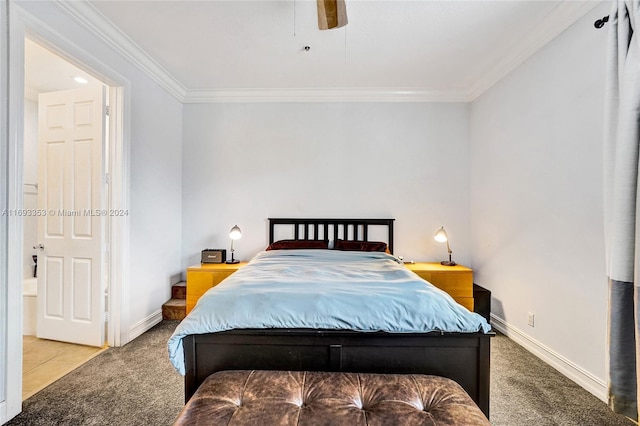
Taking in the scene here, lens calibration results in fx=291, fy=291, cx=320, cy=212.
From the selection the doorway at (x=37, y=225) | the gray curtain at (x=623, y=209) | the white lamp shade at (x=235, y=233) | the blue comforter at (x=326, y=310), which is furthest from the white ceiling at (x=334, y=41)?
the blue comforter at (x=326, y=310)

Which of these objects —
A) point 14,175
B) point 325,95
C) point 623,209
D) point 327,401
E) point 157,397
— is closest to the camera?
point 327,401

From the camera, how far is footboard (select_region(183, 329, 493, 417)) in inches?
57.1

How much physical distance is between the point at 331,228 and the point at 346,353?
2.23 meters

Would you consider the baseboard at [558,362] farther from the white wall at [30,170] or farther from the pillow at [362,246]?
the white wall at [30,170]

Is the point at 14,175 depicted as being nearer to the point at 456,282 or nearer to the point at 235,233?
the point at 235,233

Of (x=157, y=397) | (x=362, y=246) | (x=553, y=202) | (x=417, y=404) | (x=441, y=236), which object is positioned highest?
(x=553, y=202)

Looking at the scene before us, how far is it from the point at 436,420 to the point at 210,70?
3438 mm

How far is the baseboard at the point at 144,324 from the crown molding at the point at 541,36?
14.2 feet

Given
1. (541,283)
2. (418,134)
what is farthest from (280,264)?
(418,134)

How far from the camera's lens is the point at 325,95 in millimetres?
3580

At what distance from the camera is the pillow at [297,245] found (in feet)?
10.8

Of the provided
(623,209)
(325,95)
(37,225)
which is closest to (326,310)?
(623,209)

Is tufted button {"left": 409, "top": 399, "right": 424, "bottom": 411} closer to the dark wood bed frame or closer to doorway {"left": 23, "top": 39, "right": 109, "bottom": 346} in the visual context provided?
the dark wood bed frame

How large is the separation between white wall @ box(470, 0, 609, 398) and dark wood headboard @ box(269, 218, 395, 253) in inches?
48.9
